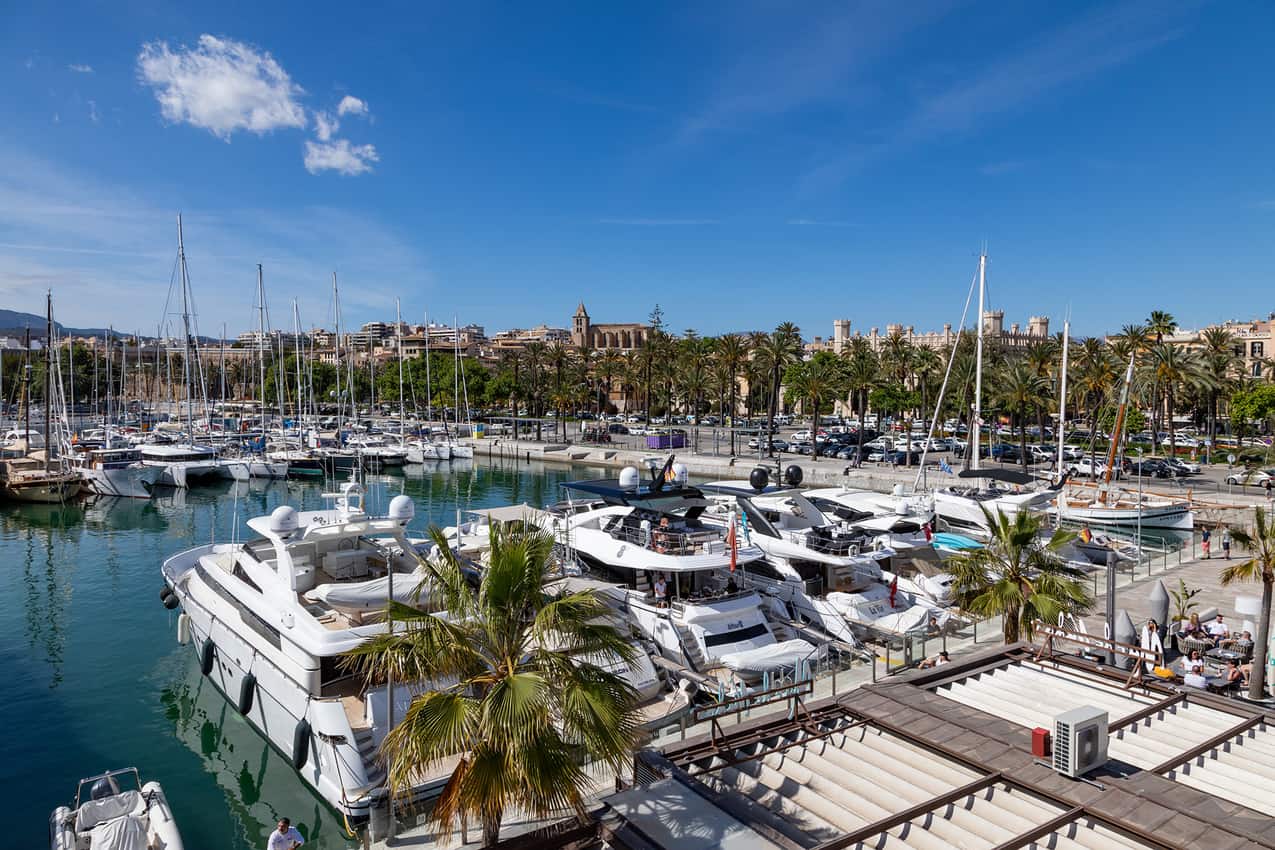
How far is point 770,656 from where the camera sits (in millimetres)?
16578

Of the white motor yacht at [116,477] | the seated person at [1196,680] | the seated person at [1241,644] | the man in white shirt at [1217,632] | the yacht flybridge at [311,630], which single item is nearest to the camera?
the yacht flybridge at [311,630]

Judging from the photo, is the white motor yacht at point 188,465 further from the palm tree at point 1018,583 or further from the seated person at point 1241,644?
the seated person at point 1241,644

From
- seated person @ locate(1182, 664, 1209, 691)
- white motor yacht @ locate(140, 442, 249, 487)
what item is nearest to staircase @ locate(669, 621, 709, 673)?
seated person @ locate(1182, 664, 1209, 691)

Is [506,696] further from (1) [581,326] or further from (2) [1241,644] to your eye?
(1) [581,326]

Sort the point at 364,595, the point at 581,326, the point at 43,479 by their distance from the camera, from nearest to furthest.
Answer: the point at 364,595 < the point at 43,479 < the point at 581,326

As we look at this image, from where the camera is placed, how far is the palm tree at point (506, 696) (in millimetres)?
6477

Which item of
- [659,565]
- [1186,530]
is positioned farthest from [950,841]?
A: [1186,530]

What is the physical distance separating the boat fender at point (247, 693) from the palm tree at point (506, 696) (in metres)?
9.22

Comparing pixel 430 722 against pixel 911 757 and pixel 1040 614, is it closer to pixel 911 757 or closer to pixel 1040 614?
pixel 911 757

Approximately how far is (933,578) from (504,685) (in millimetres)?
19957

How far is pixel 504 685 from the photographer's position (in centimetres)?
665

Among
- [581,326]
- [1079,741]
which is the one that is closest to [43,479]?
[1079,741]

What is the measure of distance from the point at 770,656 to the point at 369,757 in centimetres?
874

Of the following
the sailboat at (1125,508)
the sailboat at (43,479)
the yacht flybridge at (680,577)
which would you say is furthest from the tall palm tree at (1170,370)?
the sailboat at (43,479)
